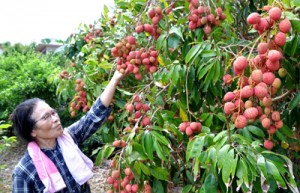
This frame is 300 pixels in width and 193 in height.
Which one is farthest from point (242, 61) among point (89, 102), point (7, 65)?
point (7, 65)

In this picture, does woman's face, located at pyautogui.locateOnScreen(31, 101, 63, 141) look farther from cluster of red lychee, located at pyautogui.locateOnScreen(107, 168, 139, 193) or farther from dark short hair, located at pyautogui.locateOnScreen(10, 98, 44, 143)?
cluster of red lychee, located at pyautogui.locateOnScreen(107, 168, 139, 193)

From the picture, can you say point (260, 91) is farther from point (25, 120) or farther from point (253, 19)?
point (25, 120)

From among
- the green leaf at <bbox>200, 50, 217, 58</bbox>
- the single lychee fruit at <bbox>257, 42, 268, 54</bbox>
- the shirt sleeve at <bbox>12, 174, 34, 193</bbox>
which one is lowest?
the shirt sleeve at <bbox>12, 174, 34, 193</bbox>

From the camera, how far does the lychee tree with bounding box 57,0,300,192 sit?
899 millimetres

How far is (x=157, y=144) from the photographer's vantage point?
1.26m

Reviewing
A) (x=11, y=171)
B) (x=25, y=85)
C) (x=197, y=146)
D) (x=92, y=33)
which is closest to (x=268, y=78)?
(x=197, y=146)

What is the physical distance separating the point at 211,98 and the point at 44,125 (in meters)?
0.80

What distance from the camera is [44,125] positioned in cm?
172

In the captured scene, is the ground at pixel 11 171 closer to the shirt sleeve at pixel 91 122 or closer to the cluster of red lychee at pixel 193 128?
the shirt sleeve at pixel 91 122

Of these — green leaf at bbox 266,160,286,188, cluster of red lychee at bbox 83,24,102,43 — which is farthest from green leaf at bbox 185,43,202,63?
cluster of red lychee at bbox 83,24,102,43

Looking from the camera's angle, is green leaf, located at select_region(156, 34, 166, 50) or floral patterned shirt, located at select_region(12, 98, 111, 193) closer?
green leaf, located at select_region(156, 34, 166, 50)

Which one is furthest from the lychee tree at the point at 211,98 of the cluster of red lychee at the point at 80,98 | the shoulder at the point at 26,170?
the shoulder at the point at 26,170

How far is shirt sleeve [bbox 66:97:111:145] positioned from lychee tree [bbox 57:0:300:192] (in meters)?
0.09

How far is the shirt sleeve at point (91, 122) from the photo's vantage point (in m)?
1.82
